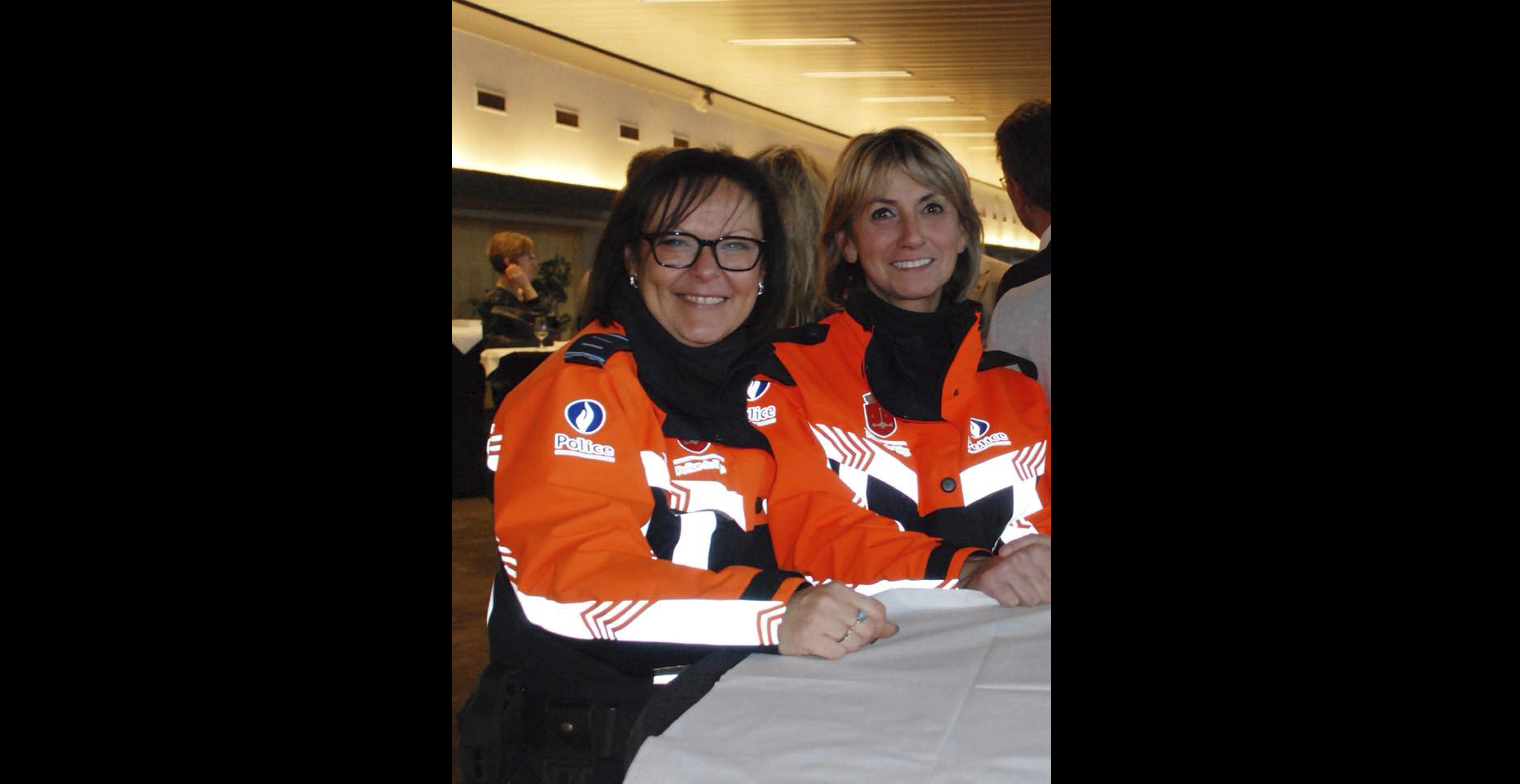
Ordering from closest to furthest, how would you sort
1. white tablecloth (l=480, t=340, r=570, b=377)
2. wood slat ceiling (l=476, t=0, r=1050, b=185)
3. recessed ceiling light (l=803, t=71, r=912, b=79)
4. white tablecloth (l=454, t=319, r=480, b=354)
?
1. white tablecloth (l=480, t=340, r=570, b=377)
2. white tablecloth (l=454, t=319, r=480, b=354)
3. wood slat ceiling (l=476, t=0, r=1050, b=185)
4. recessed ceiling light (l=803, t=71, r=912, b=79)

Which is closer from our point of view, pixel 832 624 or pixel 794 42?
pixel 832 624

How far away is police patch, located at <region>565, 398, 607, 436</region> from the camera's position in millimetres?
1197

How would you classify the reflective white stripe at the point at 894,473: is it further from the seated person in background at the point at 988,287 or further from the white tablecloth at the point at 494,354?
the white tablecloth at the point at 494,354

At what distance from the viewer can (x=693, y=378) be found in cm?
141

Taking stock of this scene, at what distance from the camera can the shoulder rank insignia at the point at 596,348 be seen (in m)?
1.28

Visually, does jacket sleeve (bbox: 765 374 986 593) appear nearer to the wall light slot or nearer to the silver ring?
the silver ring

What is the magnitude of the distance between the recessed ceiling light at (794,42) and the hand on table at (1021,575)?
7.36m

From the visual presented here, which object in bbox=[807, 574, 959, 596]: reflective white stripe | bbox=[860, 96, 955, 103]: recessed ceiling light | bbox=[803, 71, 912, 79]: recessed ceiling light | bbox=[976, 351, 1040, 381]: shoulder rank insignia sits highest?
bbox=[860, 96, 955, 103]: recessed ceiling light

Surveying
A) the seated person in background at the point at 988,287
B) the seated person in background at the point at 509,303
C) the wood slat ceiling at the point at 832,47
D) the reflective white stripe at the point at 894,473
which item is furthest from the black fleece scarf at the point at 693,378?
the wood slat ceiling at the point at 832,47

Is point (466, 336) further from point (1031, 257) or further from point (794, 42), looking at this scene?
point (1031, 257)

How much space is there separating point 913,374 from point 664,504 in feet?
1.89

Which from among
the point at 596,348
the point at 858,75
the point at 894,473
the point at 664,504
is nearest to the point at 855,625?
the point at 664,504

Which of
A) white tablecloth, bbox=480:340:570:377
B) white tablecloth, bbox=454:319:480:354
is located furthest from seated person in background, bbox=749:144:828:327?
white tablecloth, bbox=454:319:480:354

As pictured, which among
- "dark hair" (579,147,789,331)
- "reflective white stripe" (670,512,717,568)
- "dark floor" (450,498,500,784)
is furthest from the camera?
"dark floor" (450,498,500,784)
